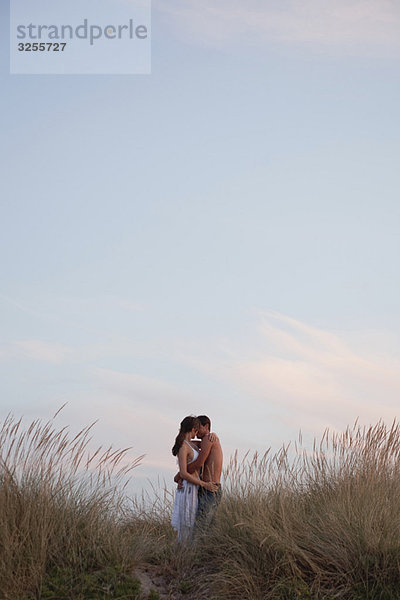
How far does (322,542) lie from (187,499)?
214 cm

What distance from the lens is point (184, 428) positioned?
966 cm

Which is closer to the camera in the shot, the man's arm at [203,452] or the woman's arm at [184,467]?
the woman's arm at [184,467]

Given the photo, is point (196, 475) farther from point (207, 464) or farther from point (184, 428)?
point (184, 428)

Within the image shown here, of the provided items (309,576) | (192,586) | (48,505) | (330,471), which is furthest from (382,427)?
(48,505)

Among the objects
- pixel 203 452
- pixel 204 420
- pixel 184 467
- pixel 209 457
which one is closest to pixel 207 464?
pixel 209 457

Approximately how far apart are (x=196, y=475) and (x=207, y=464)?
0.22 meters

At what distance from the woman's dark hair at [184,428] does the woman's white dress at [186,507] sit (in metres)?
A: 0.18

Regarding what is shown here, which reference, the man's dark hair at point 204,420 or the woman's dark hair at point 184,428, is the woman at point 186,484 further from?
the man's dark hair at point 204,420

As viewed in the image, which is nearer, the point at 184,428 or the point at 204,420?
the point at 184,428

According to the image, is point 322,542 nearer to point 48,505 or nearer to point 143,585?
point 143,585

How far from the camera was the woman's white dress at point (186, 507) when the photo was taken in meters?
9.76

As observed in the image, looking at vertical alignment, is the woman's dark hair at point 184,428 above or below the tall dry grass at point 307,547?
above

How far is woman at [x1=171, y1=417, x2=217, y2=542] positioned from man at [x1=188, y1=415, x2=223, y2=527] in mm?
80

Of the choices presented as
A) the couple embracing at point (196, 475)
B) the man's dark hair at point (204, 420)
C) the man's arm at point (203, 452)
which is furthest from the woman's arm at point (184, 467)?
the man's dark hair at point (204, 420)
